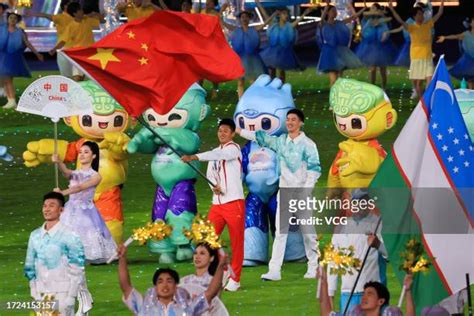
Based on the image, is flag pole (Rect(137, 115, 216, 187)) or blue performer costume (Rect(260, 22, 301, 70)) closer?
flag pole (Rect(137, 115, 216, 187))

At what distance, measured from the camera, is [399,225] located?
615 inches

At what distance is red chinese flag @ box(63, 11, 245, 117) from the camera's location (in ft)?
60.4

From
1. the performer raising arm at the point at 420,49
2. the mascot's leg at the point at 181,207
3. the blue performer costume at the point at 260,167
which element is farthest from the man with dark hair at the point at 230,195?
the performer raising arm at the point at 420,49

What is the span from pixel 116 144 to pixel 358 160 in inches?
105

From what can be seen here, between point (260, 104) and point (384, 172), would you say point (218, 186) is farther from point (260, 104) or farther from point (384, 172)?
point (384, 172)

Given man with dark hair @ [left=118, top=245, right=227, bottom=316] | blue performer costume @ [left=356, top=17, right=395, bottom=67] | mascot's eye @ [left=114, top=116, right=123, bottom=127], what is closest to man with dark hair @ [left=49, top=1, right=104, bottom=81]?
blue performer costume @ [left=356, top=17, right=395, bottom=67]

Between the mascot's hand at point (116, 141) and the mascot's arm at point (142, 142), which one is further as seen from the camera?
the mascot's hand at point (116, 141)

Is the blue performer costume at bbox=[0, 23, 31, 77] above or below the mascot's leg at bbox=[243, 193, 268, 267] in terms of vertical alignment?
above

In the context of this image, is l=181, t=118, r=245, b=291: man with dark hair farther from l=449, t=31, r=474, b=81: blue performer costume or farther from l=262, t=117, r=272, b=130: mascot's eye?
l=449, t=31, r=474, b=81: blue performer costume

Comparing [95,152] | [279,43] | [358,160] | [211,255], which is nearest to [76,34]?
[279,43]

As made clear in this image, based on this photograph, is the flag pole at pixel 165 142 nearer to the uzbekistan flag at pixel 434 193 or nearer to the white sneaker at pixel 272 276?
the white sneaker at pixel 272 276

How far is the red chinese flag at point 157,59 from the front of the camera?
18.4m

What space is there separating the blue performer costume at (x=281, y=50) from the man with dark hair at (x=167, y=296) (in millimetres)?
20583

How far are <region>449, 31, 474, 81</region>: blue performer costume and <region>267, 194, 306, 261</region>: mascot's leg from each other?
1421 cm
